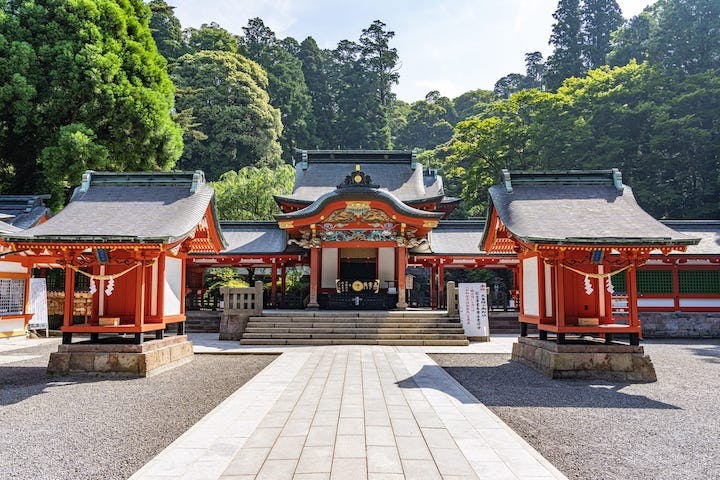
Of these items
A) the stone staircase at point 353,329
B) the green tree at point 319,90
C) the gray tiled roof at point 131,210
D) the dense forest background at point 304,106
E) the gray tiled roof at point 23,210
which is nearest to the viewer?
the gray tiled roof at point 131,210

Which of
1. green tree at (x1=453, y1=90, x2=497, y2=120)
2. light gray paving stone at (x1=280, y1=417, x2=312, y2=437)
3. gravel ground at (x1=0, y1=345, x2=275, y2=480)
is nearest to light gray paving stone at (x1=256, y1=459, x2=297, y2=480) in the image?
light gray paving stone at (x1=280, y1=417, x2=312, y2=437)

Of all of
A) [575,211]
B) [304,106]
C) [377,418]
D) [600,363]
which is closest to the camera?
[377,418]

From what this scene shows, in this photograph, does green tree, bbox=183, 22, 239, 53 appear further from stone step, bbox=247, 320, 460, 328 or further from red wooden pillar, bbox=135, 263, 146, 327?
red wooden pillar, bbox=135, 263, 146, 327

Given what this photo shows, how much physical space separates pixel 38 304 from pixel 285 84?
38672mm

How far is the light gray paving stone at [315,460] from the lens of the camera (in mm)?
4367

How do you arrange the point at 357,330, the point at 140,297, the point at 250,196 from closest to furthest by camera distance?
1. the point at 140,297
2. the point at 357,330
3. the point at 250,196

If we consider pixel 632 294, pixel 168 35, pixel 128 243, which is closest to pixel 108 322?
pixel 128 243

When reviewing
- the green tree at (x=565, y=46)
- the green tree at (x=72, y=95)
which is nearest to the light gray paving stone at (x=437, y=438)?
the green tree at (x=72, y=95)

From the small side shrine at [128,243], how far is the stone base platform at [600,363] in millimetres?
8108

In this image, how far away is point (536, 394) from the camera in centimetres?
802

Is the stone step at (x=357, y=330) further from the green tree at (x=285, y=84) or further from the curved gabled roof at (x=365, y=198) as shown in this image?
the green tree at (x=285, y=84)

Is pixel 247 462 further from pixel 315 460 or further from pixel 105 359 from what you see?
pixel 105 359

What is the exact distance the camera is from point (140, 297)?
32.5 ft

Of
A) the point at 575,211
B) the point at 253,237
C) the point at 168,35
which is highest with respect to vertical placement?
the point at 168,35
